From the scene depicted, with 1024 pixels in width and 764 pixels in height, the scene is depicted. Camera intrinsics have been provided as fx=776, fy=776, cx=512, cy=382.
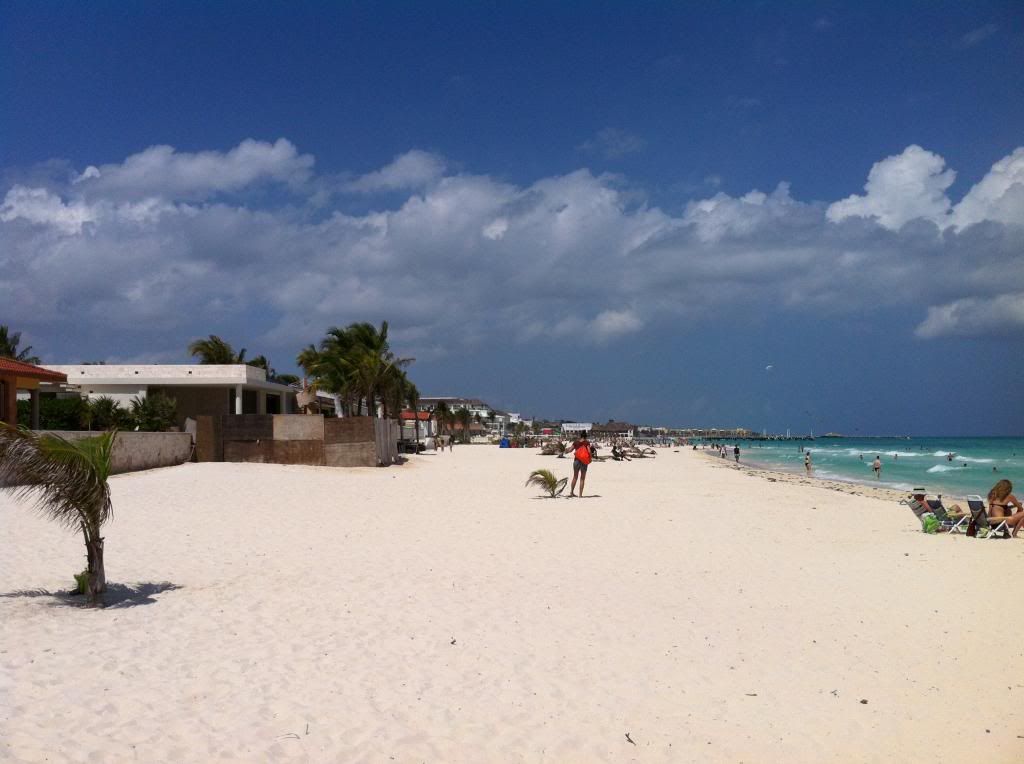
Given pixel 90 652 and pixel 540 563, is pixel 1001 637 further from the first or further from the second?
pixel 90 652

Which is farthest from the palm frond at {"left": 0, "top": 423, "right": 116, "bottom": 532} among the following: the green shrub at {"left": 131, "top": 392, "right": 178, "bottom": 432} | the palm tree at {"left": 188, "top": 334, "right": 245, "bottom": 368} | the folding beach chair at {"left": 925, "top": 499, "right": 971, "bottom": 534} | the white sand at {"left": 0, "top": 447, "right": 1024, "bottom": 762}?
the palm tree at {"left": 188, "top": 334, "right": 245, "bottom": 368}

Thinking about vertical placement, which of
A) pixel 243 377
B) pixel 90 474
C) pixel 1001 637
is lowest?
pixel 1001 637

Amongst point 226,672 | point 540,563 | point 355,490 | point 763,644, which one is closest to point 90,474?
point 226,672

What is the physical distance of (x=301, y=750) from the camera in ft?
14.6

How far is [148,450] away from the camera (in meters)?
21.5

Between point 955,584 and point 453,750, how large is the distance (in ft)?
23.3

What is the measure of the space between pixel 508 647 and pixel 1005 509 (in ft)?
34.8

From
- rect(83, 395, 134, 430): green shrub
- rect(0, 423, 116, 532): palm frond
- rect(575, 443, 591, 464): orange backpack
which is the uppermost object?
rect(83, 395, 134, 430): green shrub

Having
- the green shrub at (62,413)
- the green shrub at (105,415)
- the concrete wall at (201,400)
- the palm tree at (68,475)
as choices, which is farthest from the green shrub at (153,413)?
the palm tree at (68,475)

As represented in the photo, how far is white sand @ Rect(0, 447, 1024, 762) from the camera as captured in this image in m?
4.71

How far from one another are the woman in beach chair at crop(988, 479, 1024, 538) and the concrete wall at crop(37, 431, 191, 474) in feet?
59.5

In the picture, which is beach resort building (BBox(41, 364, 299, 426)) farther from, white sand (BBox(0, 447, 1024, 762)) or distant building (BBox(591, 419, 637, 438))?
distant building (BBox(591, 419, 637, 438))

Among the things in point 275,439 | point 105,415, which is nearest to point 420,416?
point 105,415

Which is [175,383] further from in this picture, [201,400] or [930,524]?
[930,524]
